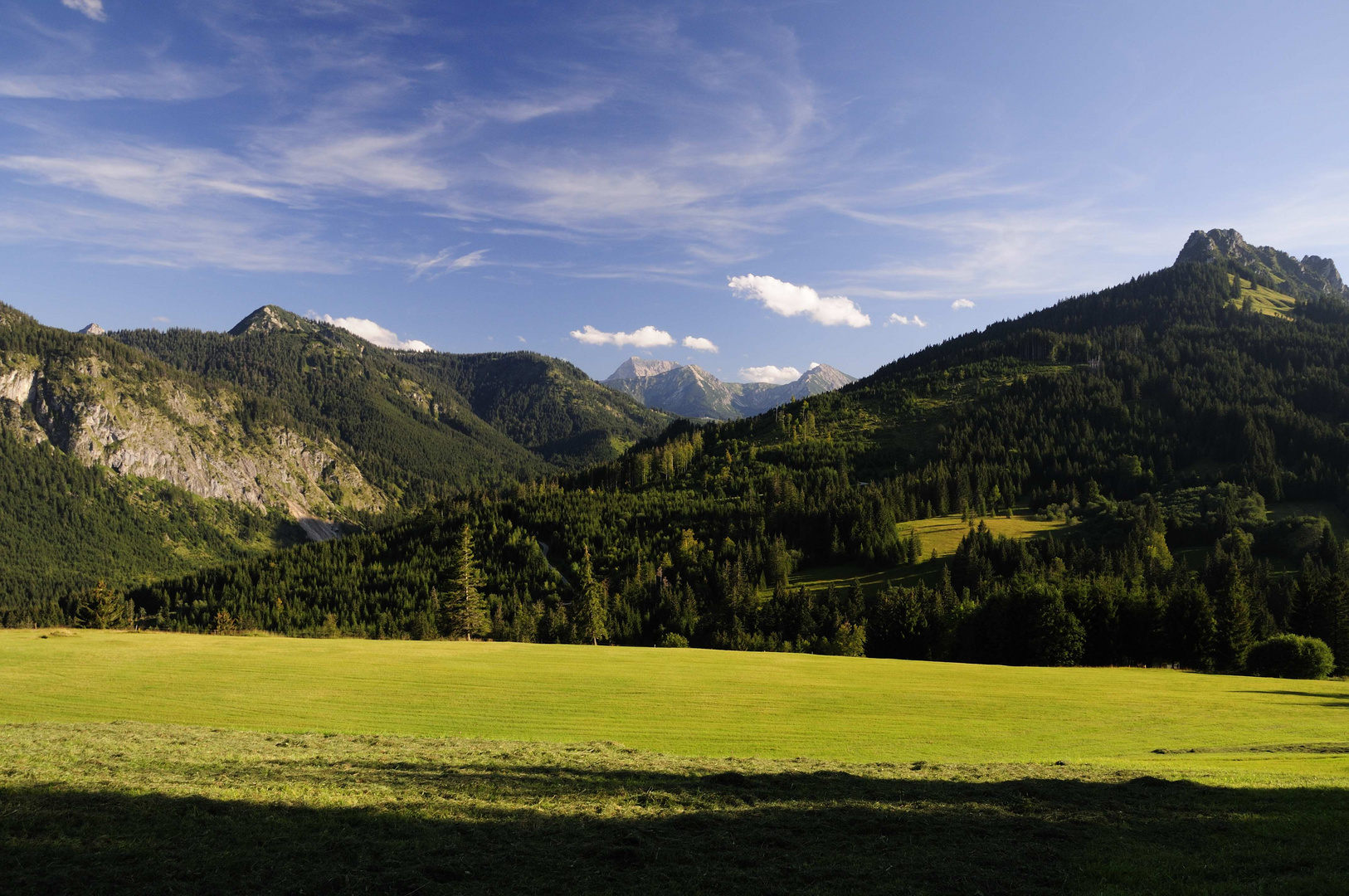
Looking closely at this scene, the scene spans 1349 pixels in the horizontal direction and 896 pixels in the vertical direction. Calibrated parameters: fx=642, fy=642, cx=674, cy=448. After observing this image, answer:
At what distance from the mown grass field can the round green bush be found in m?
24.5

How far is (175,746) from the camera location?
2134cm

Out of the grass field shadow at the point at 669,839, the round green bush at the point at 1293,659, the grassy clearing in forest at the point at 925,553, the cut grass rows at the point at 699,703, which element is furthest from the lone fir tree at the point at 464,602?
the round green bush at the point at 1293,659

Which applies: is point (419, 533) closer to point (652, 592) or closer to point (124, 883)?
point (652, 592)

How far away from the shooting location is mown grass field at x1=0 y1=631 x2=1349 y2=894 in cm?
1245

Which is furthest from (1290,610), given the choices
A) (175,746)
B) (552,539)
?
(552,539)

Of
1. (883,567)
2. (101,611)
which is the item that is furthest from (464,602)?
(883,567)

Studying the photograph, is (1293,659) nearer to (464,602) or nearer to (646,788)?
(646,788)

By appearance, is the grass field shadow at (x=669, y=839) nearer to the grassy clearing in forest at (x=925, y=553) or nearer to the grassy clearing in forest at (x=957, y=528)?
the grassy clearing in forest at (x=925, y=553)

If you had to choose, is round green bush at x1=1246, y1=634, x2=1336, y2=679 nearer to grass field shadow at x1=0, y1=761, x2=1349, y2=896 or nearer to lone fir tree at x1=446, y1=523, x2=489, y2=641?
grass field shadow at x1=0, y1=761, x2=1349, y2=896

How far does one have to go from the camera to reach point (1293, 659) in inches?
2303

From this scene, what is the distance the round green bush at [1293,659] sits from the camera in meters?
57.7

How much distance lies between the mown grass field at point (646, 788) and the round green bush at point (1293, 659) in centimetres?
2449

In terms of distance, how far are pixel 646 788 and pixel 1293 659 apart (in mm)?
70369

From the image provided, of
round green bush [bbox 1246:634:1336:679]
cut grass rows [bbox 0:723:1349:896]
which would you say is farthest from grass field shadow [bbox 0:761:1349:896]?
round green bush [bbox 1246:634:1336:679]
